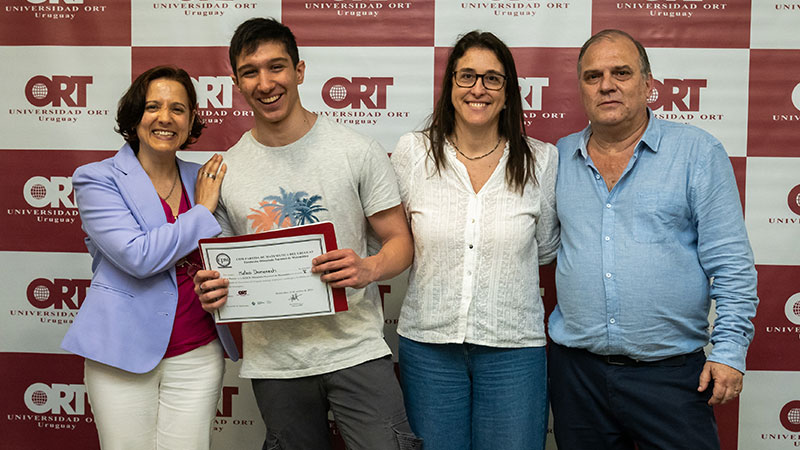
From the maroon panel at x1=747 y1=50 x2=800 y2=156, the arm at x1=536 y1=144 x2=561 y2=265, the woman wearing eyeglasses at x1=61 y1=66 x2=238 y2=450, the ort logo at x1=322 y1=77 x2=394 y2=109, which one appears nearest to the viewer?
the woman wearing eyeglasses at x1=61 y1=66 x2=238 y2=450

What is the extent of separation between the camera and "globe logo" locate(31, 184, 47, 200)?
2566 mm

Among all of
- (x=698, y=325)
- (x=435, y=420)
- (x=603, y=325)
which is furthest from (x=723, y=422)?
(x=435, y=420)

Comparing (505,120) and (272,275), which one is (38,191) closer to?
(272,275)

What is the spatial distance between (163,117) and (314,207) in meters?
0.49

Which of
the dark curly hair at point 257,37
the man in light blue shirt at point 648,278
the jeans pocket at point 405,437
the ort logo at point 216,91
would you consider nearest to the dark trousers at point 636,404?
the man in light blue shirt at point 648,278

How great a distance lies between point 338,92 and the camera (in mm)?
2475

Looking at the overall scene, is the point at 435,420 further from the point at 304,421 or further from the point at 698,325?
the point at 698,325

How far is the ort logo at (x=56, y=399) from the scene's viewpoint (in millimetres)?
2607

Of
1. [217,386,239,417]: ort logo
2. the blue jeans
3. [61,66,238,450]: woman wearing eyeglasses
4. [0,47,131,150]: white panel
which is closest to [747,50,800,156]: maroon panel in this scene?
the blue jeans

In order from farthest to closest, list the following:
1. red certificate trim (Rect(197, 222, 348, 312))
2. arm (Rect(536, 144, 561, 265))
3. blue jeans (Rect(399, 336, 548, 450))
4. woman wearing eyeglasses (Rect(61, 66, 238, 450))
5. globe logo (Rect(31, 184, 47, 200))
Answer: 1. globe logo (Rect(31, 184, 47, 200))
2. arm (Rect(536, 144, 561, 265))
3. blue jeans (Rect(399, 336, 548, 450))
4. woman wearing eyeglasses (Rect(61, 66, 238, 450))
5. red certificate trim (Rect(197, 222, 348, 312))

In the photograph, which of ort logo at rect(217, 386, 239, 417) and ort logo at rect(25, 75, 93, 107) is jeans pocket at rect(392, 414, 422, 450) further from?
ort logo at rect(25, 75, 93, 107)

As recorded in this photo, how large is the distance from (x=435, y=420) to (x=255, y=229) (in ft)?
2.49

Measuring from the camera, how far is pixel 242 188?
1786mm

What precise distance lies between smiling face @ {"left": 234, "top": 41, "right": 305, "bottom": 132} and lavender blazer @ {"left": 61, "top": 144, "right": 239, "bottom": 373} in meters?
0.33
